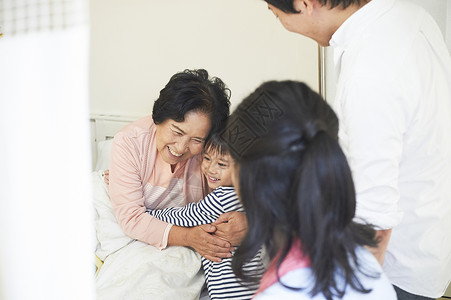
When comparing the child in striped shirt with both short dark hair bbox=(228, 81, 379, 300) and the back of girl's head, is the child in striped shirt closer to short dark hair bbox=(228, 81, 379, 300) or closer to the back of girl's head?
the back of girl's head

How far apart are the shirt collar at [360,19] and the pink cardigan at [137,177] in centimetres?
89

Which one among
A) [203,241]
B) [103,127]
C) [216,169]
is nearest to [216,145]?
[216,169]

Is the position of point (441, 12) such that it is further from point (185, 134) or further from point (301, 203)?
point (301, 203)

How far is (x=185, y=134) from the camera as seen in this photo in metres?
1.62

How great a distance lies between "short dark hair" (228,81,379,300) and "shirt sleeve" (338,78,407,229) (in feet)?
0.19

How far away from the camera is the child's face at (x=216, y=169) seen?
164 centimetres

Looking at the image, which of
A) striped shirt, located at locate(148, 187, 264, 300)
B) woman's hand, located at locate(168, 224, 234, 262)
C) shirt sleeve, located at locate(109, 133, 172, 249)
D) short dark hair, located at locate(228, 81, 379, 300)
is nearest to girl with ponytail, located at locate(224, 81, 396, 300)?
short dark hair, located at locate(228, 81, 379, 300)

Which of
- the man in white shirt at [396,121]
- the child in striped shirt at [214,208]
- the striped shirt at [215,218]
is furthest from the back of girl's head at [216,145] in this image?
the man in white shirt at [396,121]

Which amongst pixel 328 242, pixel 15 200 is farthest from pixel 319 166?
pixel 15 200

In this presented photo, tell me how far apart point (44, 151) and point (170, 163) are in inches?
42.3

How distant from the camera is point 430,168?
3.31ft

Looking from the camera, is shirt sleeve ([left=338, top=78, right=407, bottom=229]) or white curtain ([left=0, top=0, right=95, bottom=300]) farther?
shirt sleeve ([left=338, top=78, right=407, bottom=229])

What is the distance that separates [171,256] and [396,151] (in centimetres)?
91

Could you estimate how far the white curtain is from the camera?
66cm
